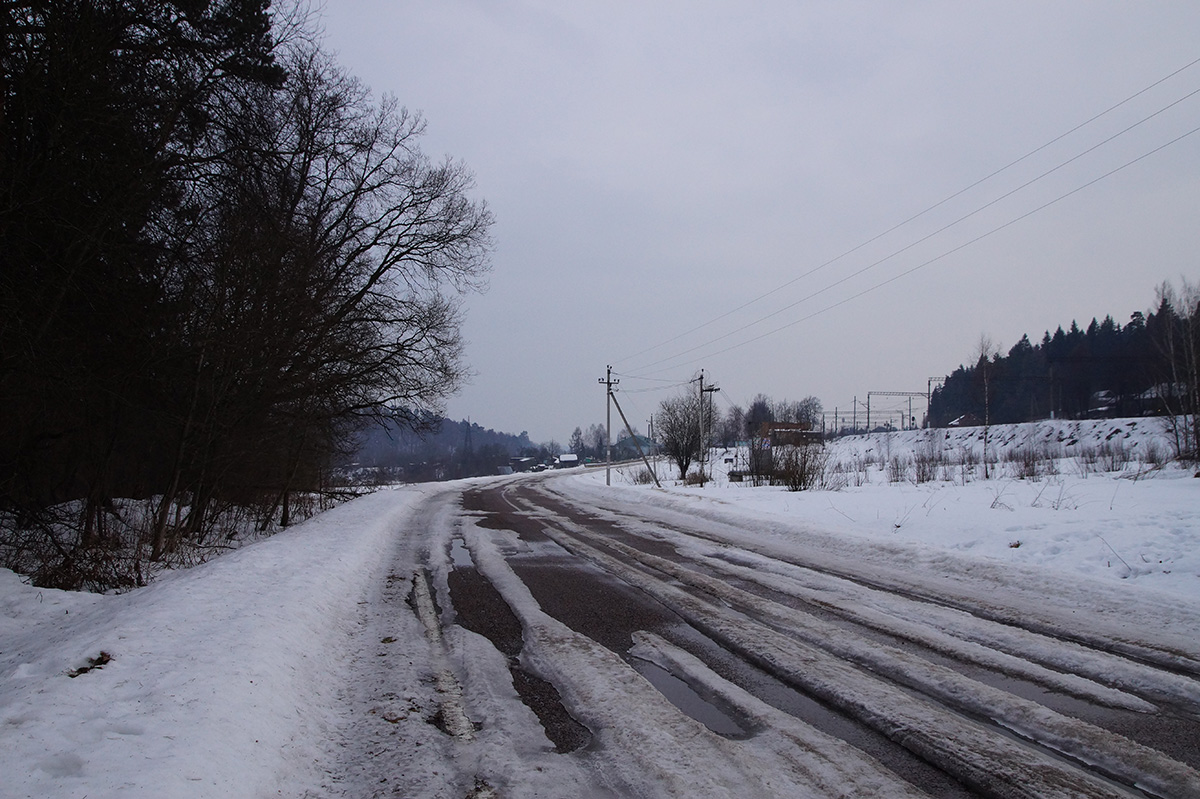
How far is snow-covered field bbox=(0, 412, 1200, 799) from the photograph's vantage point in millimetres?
3295

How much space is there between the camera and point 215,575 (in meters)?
7.41

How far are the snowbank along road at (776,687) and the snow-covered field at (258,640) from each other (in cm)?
20

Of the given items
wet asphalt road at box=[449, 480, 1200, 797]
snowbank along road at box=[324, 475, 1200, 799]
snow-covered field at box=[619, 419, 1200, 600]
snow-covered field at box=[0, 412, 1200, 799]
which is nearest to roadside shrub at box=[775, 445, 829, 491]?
snow-covered field at box=[619, 419, 1200, 600]

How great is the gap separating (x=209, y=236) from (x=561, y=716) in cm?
1092

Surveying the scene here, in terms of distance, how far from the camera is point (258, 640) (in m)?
5.14

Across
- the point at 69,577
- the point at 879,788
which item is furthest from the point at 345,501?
the point at 879,788

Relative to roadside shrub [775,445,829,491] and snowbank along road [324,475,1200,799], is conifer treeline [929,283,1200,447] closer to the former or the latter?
roadside shrub [775,445,829,491]

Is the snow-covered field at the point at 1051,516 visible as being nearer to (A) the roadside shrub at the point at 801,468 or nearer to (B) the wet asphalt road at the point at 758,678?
(A) the roadside shrub at the point at 801,468

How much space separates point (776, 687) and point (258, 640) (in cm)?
394

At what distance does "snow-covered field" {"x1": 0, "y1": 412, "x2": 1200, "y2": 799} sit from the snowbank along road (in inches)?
7.9

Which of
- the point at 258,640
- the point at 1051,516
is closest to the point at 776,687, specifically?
the point at 258,640

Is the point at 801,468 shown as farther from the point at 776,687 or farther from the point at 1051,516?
the point at 776,687

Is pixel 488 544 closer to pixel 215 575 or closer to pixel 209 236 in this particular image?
pixel 215 575

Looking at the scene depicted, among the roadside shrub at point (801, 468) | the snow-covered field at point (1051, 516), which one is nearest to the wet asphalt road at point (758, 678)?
the snow-covered field at point (1051, 516)
